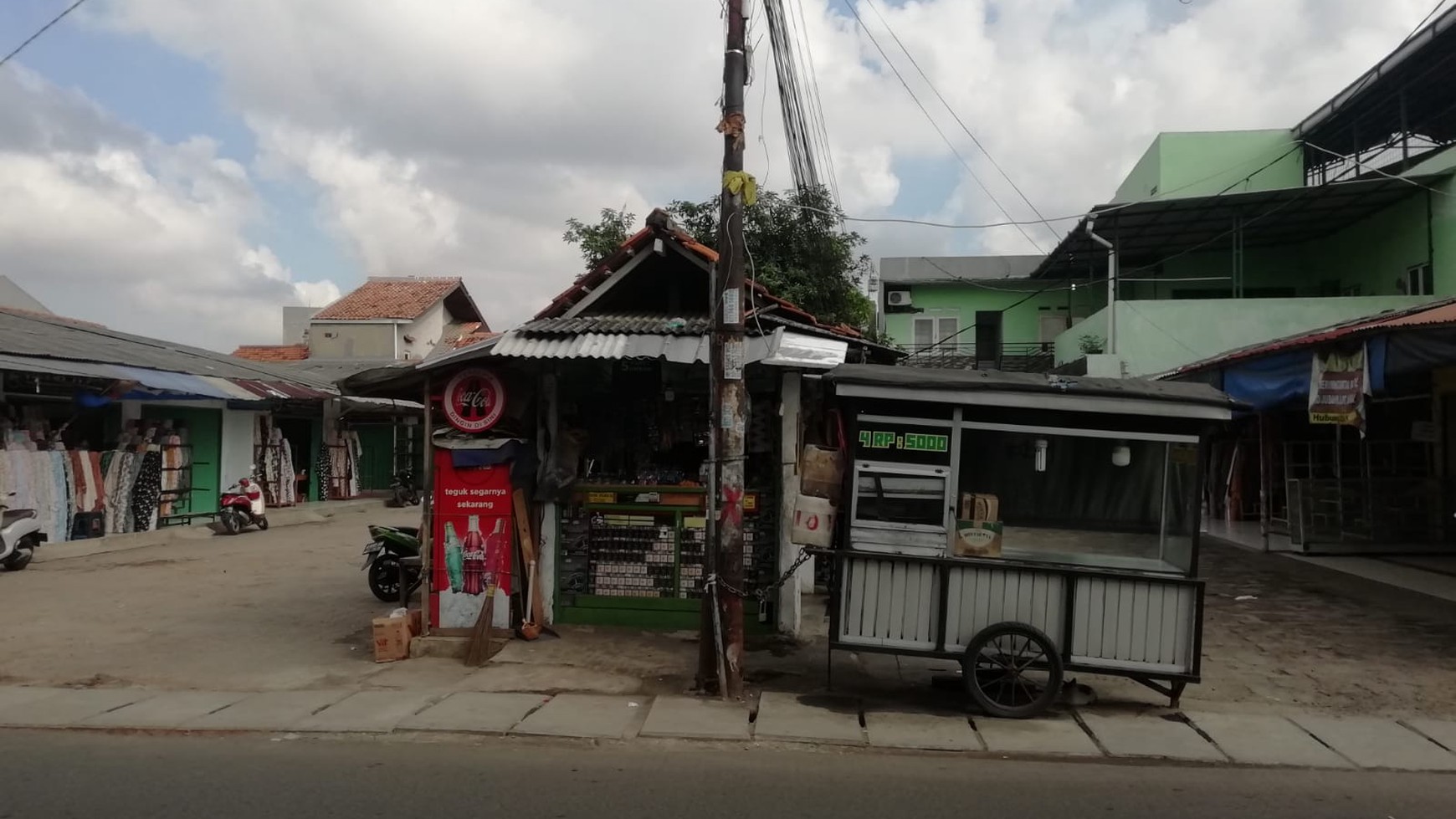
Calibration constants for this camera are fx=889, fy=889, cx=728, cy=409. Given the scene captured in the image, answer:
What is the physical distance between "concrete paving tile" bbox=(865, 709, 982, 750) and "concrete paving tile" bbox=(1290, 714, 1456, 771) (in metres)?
2.36

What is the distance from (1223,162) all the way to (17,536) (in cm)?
2493

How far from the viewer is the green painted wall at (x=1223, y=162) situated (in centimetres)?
2122

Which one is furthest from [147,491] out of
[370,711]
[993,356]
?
[993,356]

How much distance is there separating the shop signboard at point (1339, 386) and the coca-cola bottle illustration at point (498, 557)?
9.30 m

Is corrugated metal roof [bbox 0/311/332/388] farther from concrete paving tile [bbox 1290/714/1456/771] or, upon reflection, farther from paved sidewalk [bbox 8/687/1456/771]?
concrete paving tile [bbox 1290/714/1456/771]

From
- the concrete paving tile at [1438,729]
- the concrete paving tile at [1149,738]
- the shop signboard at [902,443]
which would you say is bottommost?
the concrete paving tile at [1149,738]

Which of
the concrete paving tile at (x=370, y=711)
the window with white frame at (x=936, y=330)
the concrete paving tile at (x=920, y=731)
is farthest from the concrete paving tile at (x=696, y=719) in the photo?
the window with white frame at (x=936, y=330)

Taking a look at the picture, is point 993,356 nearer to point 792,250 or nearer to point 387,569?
point 792,250

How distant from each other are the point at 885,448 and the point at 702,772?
2.68 meters

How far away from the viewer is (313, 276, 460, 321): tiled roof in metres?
35.3

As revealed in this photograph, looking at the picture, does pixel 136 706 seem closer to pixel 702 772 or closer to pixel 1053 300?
pixel 702 772

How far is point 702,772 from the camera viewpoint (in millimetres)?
5219

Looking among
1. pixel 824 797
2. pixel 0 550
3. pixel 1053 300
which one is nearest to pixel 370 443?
pixel 0 550

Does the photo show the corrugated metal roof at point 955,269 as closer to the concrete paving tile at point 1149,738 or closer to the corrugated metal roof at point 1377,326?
the corrugated metal roof at point 1377,326
